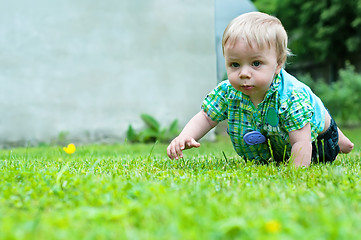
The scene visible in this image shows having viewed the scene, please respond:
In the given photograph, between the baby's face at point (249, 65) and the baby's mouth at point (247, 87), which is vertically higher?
the baby's face at point (249, 65)

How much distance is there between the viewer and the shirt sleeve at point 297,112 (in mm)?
2648

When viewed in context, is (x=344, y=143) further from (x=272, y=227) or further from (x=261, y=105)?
(x=272, y=227)

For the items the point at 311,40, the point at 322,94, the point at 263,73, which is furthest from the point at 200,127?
the point at 311,40

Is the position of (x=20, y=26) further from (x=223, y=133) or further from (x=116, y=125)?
(x=223, y=133)

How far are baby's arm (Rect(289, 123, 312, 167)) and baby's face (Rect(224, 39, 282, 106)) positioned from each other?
1.14 ft

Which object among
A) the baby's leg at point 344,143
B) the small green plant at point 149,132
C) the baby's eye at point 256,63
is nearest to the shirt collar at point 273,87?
the baby's eye at point 256,63

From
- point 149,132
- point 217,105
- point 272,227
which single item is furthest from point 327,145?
point 149,132

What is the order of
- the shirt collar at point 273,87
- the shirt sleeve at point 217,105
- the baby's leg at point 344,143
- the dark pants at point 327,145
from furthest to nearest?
the baby's leg at point 344,143 → the dark pants at point 327,145 → the shirt sleeve at point 217,105 → the shirt collar at point 273,87

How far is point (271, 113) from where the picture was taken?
9.05 feet

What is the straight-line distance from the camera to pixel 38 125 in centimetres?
675

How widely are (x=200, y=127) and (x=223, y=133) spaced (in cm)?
569

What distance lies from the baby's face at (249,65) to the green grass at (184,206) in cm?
60

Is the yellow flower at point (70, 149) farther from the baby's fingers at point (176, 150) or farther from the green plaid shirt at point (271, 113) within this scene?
the green plaid shirt at point (271, 113)

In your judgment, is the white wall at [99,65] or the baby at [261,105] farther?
the white wall at [99,65]
